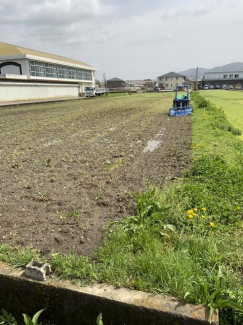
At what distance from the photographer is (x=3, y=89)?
34.8 m

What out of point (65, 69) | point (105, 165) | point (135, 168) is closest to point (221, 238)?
point (135, 168)

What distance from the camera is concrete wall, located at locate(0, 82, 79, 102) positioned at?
117 ft

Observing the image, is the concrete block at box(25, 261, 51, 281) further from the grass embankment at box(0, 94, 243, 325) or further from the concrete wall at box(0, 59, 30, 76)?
the concrete wall at box(0, 59, 30, 76)

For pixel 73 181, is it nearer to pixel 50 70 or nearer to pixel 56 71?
pixel 50 70

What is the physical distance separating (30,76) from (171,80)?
82614 millimetres

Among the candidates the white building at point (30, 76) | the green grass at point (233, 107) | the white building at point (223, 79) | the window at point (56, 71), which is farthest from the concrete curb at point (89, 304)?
the white building at point (223, 79)

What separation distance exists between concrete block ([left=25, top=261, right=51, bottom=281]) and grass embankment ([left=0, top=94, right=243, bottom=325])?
0.13m

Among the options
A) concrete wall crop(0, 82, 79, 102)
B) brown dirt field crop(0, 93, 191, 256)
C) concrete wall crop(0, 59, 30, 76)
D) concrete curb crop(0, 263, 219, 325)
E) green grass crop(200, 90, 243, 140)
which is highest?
concrete wall crop(0, 59, 30, 76)

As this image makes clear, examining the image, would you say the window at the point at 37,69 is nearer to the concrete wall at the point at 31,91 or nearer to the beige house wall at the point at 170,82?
the concrete wall at the point at 31,91

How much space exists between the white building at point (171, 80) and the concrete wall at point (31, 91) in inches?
2837

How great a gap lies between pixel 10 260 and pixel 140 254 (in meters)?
1.37

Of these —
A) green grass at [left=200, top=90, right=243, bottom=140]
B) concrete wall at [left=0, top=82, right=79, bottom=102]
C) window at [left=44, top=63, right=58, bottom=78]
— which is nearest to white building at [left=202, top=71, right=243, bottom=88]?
window at [left=44, top=63, right=58, bottom=78]

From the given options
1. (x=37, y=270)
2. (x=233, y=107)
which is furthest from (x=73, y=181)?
(x=233, y=107)

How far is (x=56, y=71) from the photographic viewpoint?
6206cm
